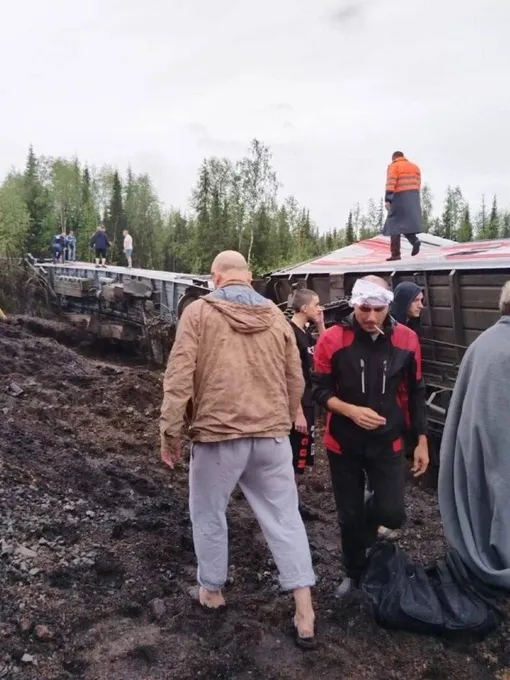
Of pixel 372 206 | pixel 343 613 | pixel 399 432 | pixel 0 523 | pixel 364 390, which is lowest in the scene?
pixel 343 613

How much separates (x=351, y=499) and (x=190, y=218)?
58443 millimetres

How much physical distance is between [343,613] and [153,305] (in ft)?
42.1

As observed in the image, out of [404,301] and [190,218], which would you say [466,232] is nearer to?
[190,218]

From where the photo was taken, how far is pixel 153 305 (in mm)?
15711

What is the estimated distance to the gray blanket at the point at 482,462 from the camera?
2936mm

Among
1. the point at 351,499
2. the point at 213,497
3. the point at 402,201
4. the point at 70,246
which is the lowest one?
the point at 351,499

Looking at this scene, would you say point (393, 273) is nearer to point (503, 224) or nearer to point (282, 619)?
point (282, 619)

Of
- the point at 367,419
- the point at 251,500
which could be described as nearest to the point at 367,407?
the point at 367,419

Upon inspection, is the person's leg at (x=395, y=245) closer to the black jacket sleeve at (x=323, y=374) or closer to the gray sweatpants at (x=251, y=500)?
the black jacket sleeve at (x=323, y=374)

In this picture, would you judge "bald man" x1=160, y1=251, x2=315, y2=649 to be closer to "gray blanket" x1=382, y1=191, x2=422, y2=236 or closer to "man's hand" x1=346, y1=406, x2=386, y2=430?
"man's hand" x1=346, y1=406, x2=386, y2=430

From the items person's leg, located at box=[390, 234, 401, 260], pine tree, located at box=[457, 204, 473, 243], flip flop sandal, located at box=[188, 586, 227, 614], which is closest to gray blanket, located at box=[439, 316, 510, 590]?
flip flop sandal, located at box=[188, 586, 227, 614]

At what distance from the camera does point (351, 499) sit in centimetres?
350

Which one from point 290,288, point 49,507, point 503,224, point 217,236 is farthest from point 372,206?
point 49,507

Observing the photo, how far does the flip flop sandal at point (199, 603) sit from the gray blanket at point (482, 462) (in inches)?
44.8
